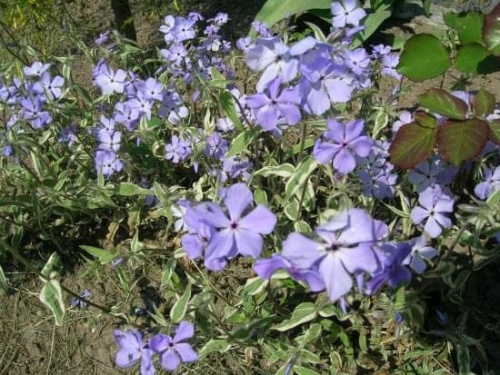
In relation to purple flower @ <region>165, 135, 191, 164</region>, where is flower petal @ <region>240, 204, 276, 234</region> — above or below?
above

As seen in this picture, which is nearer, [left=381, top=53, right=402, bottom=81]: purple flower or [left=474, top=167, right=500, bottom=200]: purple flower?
[left=474, top=167, right=500, bottom=200]: purple flower

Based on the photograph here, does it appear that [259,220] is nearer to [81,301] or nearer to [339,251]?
[339,251]

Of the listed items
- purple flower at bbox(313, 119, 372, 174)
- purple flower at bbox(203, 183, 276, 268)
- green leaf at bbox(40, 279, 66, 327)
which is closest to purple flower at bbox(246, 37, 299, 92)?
purple flower at bbox(313, 119, 372, 174)

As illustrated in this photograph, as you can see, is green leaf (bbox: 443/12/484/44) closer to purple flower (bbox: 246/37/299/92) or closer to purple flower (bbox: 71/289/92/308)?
purple flower (bbox: 246/37/299/92)

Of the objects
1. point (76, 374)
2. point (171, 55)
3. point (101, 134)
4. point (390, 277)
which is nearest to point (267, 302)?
point (390, 277)

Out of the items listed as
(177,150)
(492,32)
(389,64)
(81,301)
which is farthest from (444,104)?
(81,301)

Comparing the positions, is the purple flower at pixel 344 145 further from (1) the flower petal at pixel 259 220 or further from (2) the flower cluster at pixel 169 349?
(2) the flower cluster at pixel 169 349

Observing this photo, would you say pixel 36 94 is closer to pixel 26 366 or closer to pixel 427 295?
pixel 26 366
